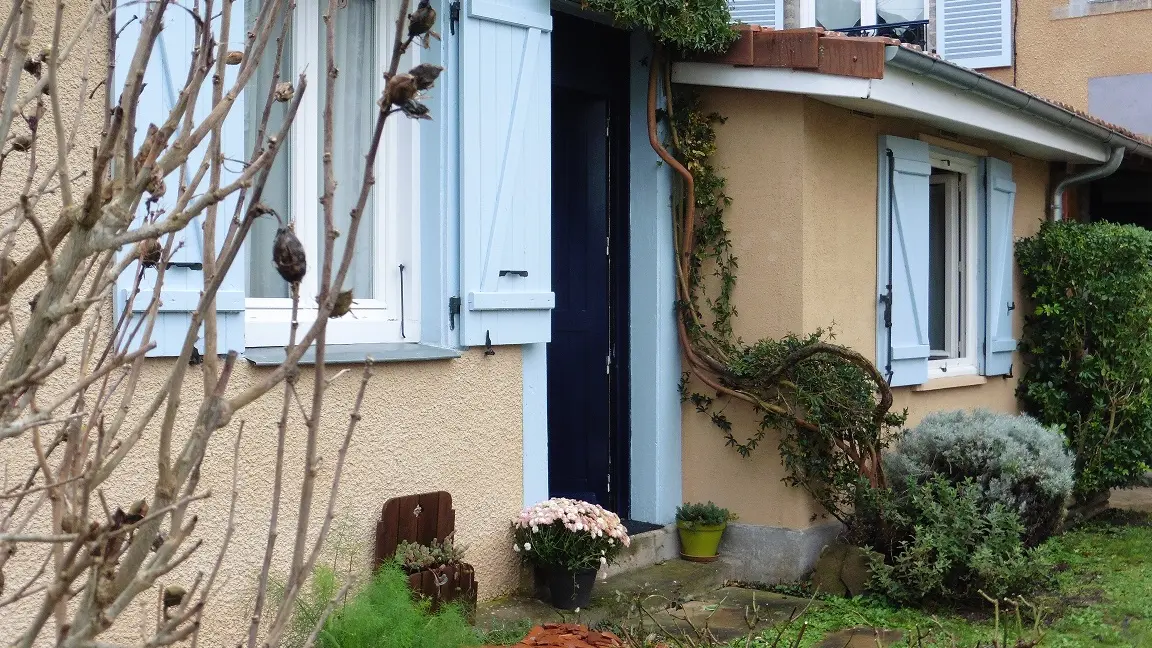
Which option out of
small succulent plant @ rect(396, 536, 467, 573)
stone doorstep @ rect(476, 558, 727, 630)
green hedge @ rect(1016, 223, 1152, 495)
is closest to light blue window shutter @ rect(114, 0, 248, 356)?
small succulent plant @ rect(396, 536, 467, 573)

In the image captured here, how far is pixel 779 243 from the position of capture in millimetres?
6691

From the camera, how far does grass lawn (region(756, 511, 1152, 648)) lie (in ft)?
18.6

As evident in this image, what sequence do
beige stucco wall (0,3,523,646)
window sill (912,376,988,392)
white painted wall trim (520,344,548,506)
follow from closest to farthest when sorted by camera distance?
beige stucco wall (0,3,523,646) < white painted wall trim (520,344,548,506) < window sill (912,376,988,392)

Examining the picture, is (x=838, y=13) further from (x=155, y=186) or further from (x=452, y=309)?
(x=155, y=186)

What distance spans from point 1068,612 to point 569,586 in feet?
8.73

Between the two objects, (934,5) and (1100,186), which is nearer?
(934,5)

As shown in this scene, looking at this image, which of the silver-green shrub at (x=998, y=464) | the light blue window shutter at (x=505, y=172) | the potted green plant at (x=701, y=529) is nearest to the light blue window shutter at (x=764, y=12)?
the silver-green shrub at (x=998, y=464)

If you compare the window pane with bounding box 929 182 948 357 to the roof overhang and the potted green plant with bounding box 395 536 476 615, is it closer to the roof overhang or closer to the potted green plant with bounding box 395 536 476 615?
the roof overhang

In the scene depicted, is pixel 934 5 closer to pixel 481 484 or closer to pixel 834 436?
pixel 834 436

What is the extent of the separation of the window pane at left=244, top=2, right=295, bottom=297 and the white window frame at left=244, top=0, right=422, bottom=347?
4 cm

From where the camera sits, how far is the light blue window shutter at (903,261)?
741 cm

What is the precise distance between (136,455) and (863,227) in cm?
463

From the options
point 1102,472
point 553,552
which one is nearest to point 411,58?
point 553,552

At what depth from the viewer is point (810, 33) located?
249 inches
